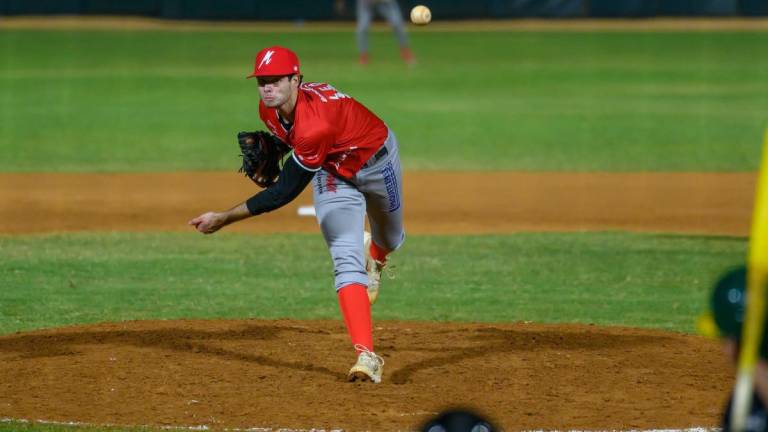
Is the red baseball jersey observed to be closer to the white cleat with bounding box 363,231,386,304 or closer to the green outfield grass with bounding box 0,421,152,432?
the white cleat with bounding box 363,231,386,304

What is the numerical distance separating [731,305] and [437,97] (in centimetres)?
2163

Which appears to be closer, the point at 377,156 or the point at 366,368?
the point at 366,368

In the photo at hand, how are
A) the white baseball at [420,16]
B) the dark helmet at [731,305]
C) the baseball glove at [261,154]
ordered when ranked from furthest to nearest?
the white baseball at [420,16] < the baseball glove at [261,154] < the dark helmet at [731,305]

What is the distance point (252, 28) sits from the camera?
128 ft

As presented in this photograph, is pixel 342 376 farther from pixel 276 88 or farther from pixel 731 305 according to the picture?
pixel 731 305

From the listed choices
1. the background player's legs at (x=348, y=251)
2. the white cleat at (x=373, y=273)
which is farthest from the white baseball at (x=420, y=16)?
the background player's legs at (x=348, y=251)

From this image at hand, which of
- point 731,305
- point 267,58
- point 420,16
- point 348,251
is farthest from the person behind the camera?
point 420,16

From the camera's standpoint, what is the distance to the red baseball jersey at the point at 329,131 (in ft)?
21.0

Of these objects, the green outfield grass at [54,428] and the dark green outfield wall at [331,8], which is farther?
the dark green outfield wall at [331,8]

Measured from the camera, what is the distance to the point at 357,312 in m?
6.59

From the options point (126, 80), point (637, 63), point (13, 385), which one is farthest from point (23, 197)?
point (637, 63)

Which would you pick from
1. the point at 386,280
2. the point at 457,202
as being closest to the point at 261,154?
the point at 386,280

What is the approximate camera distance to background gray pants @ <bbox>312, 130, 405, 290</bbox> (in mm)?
6613

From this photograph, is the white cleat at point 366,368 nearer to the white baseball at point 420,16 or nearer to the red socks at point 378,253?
the red socks at point 378,253
